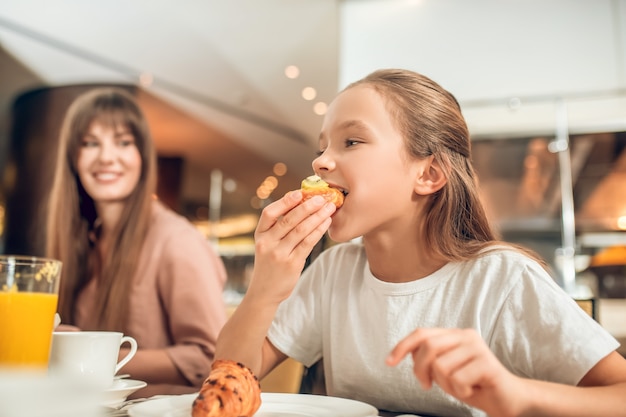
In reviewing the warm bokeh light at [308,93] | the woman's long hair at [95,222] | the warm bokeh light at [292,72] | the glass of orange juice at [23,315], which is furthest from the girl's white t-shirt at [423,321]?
the warm bokeh light at [308,93]

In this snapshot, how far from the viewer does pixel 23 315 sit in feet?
2.28

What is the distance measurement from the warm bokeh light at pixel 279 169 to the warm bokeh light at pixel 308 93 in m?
1.70

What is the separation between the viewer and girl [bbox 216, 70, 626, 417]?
82 centimetres

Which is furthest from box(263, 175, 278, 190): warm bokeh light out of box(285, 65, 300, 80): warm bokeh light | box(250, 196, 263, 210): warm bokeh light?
box(285, 65, 300, 80): warm bokeh light

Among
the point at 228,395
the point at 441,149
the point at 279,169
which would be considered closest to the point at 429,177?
the point at 441,149

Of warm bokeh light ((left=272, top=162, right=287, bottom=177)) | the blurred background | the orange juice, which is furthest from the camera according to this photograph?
warm bokeh light ((left=272, top=162, right=287, bottom=177))

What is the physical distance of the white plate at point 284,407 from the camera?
0.59 meters

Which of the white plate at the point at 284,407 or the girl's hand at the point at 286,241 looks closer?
the white plate at the point at 284,407

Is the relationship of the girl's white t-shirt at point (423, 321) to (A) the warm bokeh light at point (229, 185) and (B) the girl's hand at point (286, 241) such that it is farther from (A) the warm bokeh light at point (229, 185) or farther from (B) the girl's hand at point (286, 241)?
(A) the warm bokeh light at point (229, 185)

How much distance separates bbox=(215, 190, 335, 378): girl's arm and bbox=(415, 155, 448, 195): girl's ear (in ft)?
0.72

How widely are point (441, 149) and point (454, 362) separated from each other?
593 mm

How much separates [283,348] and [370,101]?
52 cm

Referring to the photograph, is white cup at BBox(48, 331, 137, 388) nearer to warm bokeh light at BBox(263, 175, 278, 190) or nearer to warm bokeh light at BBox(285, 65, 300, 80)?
warm bokeh light at BBox(285, 65, 300, 80)

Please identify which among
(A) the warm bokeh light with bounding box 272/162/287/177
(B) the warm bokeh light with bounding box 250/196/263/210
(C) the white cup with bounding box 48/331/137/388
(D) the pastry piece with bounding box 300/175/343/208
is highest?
(A) the warm bokeh light with bounding box 272/162/287/177
